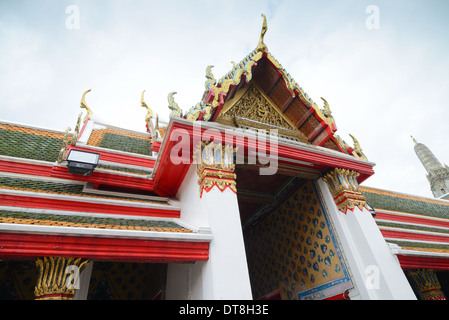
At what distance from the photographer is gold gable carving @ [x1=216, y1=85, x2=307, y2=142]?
183 inches

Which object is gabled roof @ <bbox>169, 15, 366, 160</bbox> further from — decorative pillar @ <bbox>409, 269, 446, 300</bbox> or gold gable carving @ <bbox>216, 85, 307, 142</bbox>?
decorative pillar @ <bbox>409, 269, 446, 300</bbox>

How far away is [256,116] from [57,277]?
12.6ft

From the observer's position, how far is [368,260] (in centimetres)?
367

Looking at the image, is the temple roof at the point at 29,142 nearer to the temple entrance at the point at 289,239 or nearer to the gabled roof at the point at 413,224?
the temple entrance at the point at 289,239

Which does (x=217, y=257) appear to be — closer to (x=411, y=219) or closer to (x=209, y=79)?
(x=209, y=79)

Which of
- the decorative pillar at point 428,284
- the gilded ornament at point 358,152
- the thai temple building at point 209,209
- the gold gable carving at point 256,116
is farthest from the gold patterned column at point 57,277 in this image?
the decorative pillar at point 428,284

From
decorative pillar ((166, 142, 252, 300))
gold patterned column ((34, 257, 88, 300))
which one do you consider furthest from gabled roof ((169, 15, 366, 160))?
gold patterned column ((34, 257, 88, 300))

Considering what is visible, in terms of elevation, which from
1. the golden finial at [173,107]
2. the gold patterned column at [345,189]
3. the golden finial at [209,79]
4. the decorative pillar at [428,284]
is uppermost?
the golden finial at [209,79]

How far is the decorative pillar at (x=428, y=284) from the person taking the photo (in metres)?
4.93

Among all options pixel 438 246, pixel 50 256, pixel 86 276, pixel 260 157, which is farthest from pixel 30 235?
pixel 438 246

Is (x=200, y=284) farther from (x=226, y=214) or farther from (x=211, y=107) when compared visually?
(x=211, y=107)

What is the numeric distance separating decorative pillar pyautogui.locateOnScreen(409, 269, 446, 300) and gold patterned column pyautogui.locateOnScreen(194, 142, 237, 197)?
14.3 feet

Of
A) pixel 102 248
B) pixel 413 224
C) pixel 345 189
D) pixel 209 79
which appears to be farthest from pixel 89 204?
pixel 413 224

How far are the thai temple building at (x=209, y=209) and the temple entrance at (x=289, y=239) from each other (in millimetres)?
31
